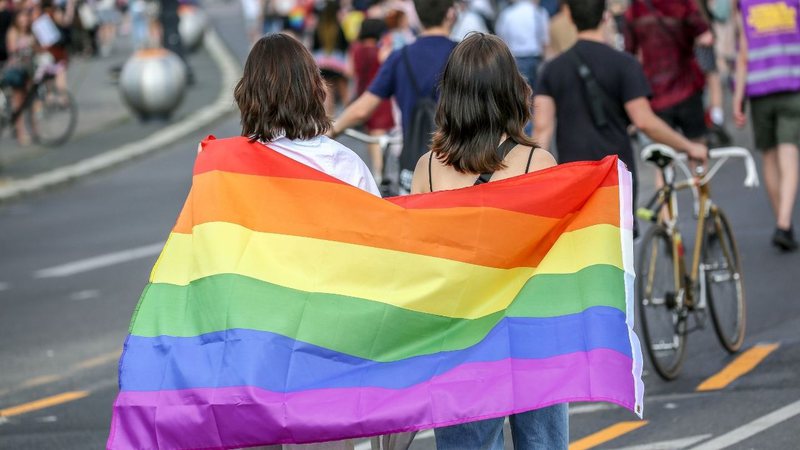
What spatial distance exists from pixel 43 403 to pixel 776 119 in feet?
17.1

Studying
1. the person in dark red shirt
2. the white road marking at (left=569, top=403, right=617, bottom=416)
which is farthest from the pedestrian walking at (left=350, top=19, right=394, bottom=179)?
the white road marking at (left=569, top=403, right=617, bottom=416)

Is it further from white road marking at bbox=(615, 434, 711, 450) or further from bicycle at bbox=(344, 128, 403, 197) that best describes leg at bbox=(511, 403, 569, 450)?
bicycle at bbox=(344, 128, 403, 197)

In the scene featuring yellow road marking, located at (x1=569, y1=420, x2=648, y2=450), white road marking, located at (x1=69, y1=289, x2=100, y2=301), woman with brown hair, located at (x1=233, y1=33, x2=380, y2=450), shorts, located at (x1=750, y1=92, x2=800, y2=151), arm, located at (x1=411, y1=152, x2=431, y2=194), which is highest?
woman with brown hair, located at (x1=233, y1=33, x2=380, y2=450)

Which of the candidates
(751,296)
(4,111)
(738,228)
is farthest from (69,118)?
(751,296)

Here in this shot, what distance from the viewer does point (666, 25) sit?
10922mm

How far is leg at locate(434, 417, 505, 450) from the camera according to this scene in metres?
4.77

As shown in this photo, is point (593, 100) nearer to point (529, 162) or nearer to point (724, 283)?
point (724, 283)

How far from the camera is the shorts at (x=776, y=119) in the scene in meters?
10.9

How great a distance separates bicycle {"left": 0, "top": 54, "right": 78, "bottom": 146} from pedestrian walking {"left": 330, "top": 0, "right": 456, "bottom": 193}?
13505 millimetres

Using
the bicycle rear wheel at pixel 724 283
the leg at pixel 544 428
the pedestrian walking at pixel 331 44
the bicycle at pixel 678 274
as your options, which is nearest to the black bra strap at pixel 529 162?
the leg at pixel 544 428

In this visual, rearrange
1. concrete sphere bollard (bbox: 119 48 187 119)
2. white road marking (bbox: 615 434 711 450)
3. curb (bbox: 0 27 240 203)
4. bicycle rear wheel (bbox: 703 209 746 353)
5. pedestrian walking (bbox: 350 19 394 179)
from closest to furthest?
Answer: 1. white road marking (bbox: 615 434 711 450)
2. bicycle rear wheel (bbox: 703 209 746 353)
3. pedestrian walking (bbox: 350 19 394 179)
4. curb (bbox: 0 27 240 203)
5. concrete sphere bollard (bbox: 119 48 187 119)

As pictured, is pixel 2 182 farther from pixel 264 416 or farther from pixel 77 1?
pixel 77 1

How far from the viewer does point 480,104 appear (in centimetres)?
480

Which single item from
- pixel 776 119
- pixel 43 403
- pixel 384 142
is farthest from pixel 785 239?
pixel 43 403
